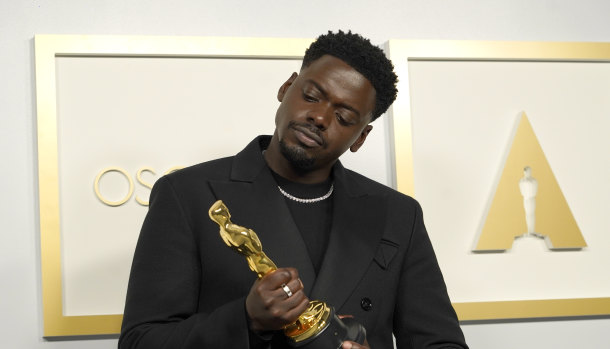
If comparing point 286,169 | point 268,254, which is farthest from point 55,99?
point 268,254

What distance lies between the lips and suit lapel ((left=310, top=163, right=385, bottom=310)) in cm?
18

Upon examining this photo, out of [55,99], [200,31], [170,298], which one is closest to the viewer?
[170,298]

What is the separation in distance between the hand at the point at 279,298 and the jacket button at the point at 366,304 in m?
0.40

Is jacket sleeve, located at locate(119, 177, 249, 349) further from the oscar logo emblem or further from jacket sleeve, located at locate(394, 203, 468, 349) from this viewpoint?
jacket sleeve, located at locate(394, 203, 468, 349)

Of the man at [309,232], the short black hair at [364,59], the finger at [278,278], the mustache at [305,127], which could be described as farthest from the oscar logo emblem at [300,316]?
the short black hair at [364,59]

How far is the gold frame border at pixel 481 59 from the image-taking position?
213 centimetres

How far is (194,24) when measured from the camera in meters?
2.11

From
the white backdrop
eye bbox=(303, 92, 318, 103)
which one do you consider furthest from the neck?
the white backdrop

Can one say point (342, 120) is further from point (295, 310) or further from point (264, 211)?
point (295, 310)

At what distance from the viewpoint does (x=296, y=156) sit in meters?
1.55

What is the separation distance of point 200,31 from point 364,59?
0.63 metres

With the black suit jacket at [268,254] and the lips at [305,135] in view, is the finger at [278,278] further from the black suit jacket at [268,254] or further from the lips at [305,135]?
the lips at [305,135]

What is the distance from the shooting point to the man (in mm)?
1459

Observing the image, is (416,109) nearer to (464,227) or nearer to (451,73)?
(451,73)
